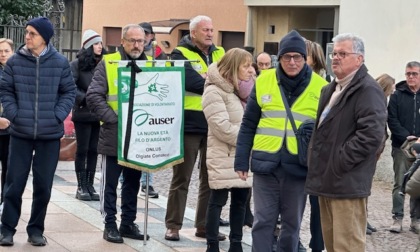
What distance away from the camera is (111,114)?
9.91 meters

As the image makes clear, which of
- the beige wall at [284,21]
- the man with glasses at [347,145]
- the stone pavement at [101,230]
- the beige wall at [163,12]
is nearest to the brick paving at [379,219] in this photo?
the stone pavement at [101,230]

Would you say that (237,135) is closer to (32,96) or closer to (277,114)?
(277,114)

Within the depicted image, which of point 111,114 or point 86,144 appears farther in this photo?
point 86,144

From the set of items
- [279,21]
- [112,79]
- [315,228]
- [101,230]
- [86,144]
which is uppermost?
[279,21]

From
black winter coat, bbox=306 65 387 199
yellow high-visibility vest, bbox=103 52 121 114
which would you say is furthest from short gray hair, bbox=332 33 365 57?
yellow high-visibility vest, bbox=103 52 121 114

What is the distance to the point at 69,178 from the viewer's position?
1454 cm

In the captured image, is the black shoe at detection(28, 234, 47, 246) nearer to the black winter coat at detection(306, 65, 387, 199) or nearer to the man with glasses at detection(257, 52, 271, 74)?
the black winter coat at detection(306, 65, 387, 199)

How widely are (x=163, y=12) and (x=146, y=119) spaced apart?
1623cm

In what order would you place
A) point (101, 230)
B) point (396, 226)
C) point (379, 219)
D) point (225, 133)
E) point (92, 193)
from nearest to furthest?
point (225, 133)
point (101, 230)
point (396, 226)
point (92, 193)
point (379, 219)

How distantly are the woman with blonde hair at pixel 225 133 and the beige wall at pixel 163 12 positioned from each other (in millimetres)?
14230

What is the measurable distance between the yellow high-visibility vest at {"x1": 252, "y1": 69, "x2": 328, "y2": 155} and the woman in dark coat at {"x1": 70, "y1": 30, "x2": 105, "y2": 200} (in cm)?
416

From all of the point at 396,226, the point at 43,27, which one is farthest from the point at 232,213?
the point at 396,226

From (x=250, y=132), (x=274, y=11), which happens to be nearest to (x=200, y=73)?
(x=250, y=132)

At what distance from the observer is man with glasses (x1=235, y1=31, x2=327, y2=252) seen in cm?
834
